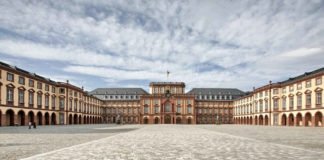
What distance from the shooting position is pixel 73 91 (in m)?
76.0

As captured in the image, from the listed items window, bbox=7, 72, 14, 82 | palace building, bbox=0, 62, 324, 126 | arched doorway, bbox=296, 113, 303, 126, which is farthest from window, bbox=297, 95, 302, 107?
window, bbox=7, 72, 14, 82

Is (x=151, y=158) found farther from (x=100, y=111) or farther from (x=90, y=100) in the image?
(x=100, y=111)

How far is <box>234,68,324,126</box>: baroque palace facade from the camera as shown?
172 feet

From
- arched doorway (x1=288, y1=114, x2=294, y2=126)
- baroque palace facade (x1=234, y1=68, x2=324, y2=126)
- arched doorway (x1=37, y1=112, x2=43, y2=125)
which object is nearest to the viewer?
baroque palace facade (x1=234, y1=68, x2=324, y2=126)

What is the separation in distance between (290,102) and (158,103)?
5031cm

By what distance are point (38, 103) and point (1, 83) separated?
14.5 meters

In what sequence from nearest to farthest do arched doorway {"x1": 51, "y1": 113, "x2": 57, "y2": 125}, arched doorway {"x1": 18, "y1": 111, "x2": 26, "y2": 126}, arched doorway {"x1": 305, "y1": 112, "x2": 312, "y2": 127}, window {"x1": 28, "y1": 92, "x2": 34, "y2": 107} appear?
arched doorway {"x1": 18, "y1": 111, "x2": 26, "y2": 126} < window {"x1": 28, "y1": 92, "x2": 34, "y2": 107} < arched doorway {"x1": 305, "y1": 112, "x2": 312, "y2": 127} < arched doorway {"x1": 51, "y1": 113, "x2": 57, "y2": 125}

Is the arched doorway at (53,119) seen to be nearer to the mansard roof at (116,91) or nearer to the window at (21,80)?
the window at (21,80)

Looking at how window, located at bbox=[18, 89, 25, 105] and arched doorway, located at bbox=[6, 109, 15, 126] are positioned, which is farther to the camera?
window, located at bbox=[18, 89, 25, 105]

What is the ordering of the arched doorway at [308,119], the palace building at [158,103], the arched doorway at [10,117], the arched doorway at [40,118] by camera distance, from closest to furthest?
the arched doorway at [10,117] < the palace building at [158,103] < the arched doorway at [308,119] < the arched doorway at [40,118]

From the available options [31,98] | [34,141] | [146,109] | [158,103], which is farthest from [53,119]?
[34,141]

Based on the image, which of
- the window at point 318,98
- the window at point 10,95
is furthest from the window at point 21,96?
the window at point 318,98

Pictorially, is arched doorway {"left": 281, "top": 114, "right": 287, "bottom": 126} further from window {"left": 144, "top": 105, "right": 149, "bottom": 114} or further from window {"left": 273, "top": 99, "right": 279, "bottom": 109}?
window {"left": 144, "top": 105, "right": 149, "bottom": 114}

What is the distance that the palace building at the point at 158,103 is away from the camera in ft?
169
